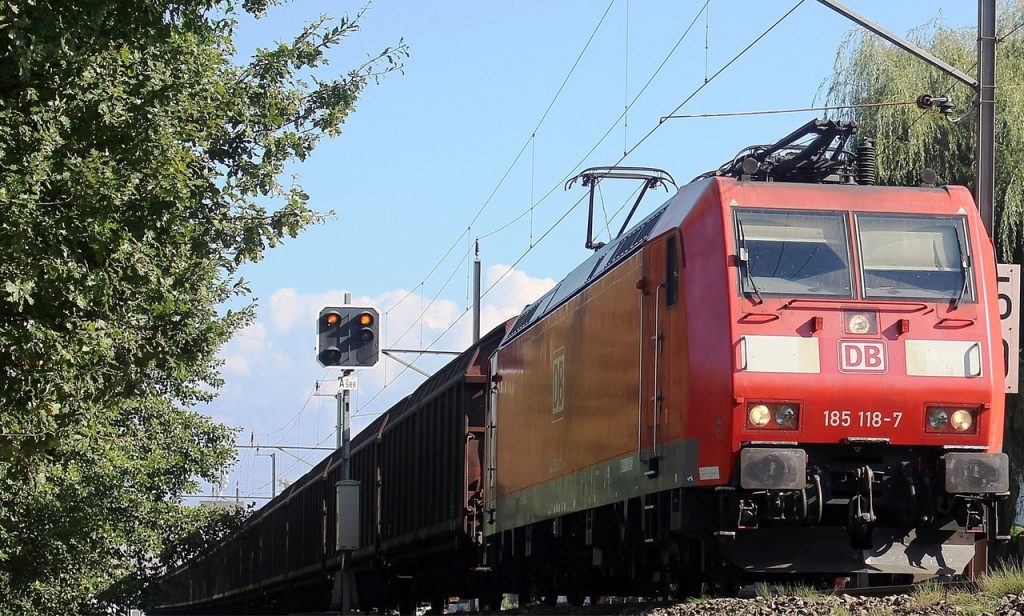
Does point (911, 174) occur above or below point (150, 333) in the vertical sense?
above

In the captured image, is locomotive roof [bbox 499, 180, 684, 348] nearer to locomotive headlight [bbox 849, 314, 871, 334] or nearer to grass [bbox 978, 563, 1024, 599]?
locomotive headlight [bbox 849, 314, 871, 334]

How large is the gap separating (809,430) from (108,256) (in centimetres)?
539

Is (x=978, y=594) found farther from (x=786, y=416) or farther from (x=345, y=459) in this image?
(x=345, y=459)

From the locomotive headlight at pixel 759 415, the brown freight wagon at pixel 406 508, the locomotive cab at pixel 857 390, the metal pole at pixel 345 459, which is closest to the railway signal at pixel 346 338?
the metal pole at pixel 345 459

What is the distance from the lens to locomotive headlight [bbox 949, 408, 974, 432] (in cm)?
1044

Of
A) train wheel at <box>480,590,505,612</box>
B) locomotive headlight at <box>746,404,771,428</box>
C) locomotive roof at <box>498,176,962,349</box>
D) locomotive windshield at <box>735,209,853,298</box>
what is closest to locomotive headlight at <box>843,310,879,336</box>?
locomotive windshield at <box>735,209,853,298</box>

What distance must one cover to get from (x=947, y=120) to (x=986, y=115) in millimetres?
7404

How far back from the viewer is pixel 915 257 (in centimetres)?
1086

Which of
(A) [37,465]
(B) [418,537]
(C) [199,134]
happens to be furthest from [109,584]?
(C) [199,134]

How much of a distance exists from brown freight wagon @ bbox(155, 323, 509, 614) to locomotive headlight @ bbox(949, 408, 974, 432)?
29.0 feet

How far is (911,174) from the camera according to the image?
23.8 meters

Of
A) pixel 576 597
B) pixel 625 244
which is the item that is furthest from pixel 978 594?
pixel 576 597

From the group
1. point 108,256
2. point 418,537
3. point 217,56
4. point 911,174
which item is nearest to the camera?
point 108,256

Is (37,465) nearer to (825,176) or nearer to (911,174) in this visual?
(825,176)
